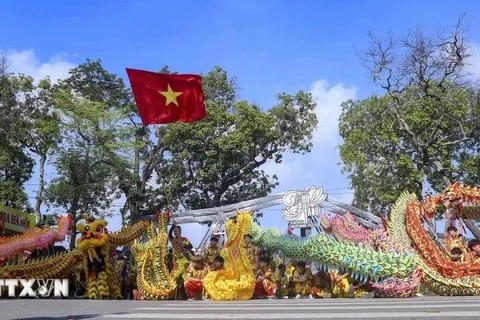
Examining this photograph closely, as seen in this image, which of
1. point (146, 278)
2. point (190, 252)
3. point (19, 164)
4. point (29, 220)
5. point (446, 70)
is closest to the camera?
point (146, 278)

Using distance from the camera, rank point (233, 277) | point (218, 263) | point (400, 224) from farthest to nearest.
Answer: point (400, 224) < point (218, 263) < point (233, 277)

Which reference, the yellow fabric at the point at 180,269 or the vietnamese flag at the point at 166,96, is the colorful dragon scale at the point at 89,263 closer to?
the yellow fabric at the point at 180,269

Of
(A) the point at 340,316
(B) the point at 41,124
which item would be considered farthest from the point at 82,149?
(A) the point at 340,316

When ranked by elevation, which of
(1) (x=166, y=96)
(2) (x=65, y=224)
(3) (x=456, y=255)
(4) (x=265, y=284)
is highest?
(1) (x=166, y=96)

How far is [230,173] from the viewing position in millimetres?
31047

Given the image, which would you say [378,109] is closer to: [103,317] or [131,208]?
[131,208]

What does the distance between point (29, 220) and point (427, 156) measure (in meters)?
14.2

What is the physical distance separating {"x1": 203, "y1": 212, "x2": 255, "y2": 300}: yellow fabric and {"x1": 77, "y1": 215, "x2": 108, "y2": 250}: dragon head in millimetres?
2167

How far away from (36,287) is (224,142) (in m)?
18.6

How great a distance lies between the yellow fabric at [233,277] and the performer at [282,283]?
1711 mm

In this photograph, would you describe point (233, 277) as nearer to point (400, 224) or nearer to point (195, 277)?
point (195, 277)

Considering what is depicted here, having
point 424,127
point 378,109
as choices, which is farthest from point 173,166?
point 424,127

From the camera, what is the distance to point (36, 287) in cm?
1179

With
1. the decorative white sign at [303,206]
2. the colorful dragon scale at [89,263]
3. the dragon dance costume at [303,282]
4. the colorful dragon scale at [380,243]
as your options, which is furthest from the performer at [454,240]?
the decorative white sign at [303,206]
